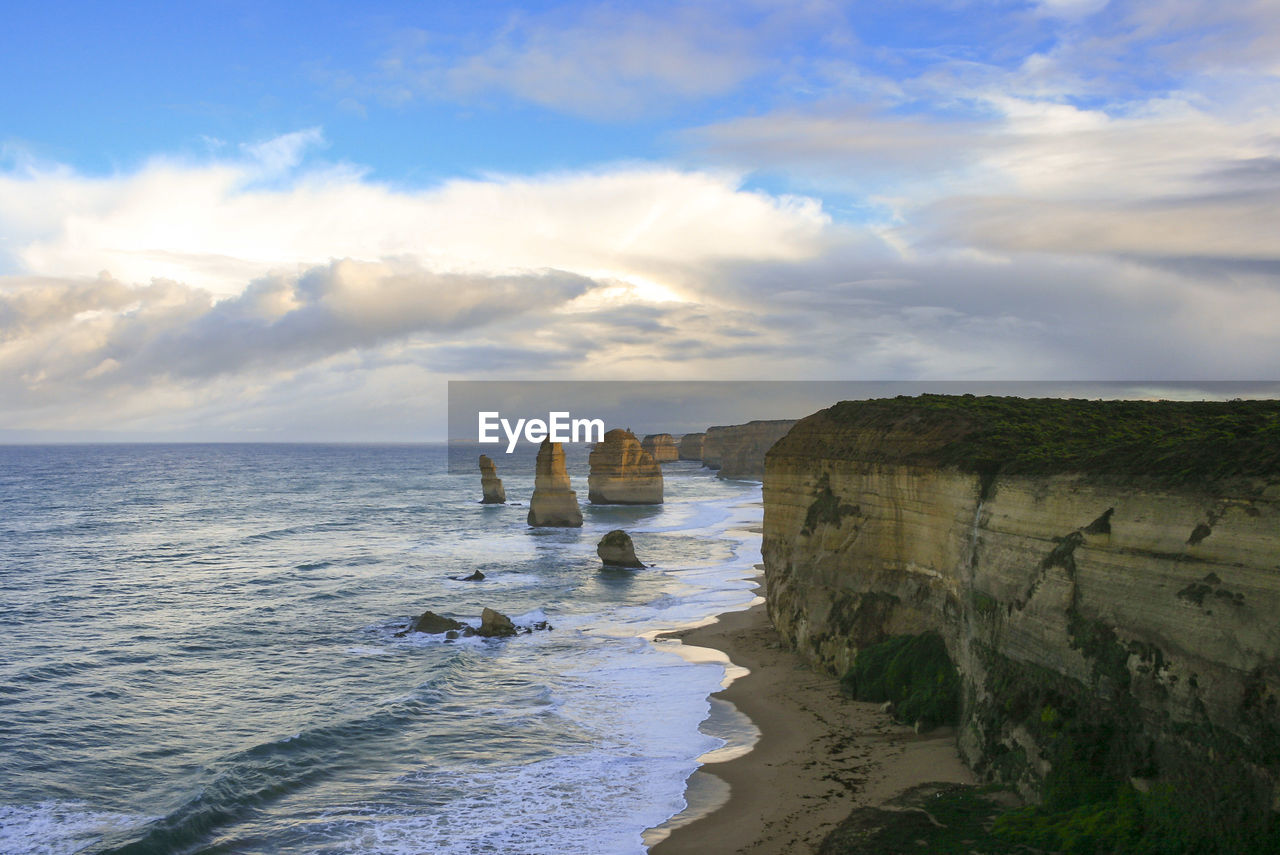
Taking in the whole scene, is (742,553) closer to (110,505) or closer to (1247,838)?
(1247,838)

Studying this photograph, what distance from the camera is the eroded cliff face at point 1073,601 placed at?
13219 mm

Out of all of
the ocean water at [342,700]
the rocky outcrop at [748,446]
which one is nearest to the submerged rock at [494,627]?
the ocean water at [342,700]

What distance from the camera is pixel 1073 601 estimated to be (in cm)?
1698

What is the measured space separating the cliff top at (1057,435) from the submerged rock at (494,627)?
14.2 meters

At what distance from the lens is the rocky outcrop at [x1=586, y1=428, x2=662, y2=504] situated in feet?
328

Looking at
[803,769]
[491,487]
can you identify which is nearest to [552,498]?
[491,487]

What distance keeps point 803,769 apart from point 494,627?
764 inches

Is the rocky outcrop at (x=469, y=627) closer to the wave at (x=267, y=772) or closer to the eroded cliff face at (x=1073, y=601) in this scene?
the wave at (x=267, y=772)

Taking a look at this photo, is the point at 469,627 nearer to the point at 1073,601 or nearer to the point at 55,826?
the point at 55,826

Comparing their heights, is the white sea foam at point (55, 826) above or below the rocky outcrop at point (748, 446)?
below

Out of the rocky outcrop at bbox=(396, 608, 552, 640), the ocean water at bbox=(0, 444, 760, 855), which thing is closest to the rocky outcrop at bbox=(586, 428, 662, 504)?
the ocean water at bbox=(0, 444, 760, 855)

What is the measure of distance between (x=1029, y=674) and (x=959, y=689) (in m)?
4.11

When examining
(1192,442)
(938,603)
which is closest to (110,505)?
(938,603)

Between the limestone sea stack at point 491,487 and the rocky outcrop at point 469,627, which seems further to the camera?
the limestone sea stack at point 491,487
